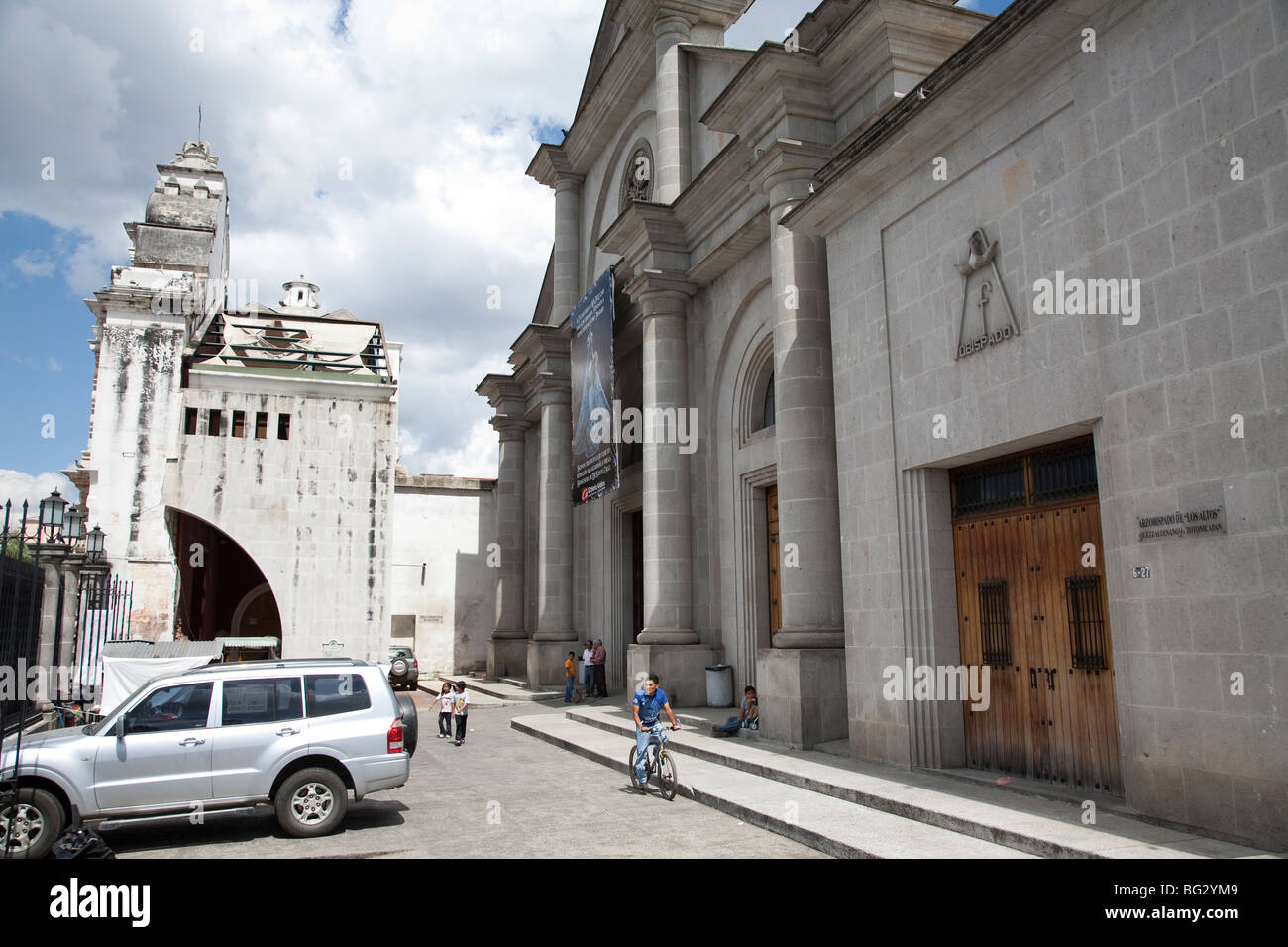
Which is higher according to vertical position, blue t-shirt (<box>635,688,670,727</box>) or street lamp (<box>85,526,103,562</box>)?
street lamp (<box>85,526,103,562</box>)

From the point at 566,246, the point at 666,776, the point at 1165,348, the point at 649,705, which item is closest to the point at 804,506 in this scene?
the point at 649,705

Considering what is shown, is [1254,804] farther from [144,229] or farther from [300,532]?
[144,229]

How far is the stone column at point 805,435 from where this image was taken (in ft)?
46.0

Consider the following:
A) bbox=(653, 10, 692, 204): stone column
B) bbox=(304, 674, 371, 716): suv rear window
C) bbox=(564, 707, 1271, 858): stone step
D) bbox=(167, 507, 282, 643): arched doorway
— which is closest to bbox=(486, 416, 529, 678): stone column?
bbox=(167, 507, 282, 643): arched doorway

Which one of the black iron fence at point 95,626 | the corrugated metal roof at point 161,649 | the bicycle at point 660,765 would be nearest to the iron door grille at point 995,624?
the bicycle at point 660,765

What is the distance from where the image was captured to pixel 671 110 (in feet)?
70.8

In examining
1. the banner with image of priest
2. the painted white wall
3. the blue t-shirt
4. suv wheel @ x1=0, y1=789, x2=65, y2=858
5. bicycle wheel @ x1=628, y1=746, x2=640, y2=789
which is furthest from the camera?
the painted white wall

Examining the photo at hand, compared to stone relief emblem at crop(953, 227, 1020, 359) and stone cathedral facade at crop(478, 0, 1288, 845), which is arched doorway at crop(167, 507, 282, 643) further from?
stone relief emblem at crop(953, 227, 1020, 359)

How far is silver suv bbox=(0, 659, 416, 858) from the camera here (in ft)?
28.4

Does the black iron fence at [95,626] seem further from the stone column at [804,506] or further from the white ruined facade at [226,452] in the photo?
the stone column at [804,506]

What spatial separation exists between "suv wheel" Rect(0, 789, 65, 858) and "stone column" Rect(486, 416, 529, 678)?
22.6 metres

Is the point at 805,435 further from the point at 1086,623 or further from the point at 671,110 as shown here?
the point at 671,110

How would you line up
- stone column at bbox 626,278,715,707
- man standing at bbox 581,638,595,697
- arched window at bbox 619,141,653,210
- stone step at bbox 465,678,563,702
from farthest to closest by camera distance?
stone step at bbox 465,678,563,702
arched window at bbox 619,141,653,210
man standing at bbox 581,638,595,697
stone column at bbox 626,278,715,707

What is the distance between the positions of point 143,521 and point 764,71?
21.1 metres
